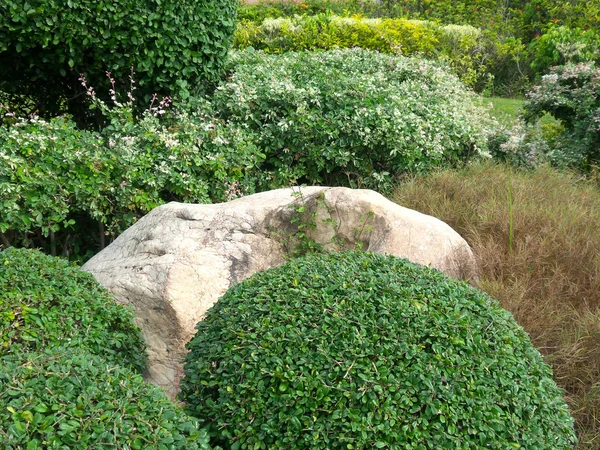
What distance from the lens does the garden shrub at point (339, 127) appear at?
19.6ft

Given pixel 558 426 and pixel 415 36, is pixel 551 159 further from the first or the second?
pixel 415 36

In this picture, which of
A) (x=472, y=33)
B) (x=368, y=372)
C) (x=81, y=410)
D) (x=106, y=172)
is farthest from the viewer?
(x=472, y=33)

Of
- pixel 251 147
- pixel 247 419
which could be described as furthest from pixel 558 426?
pixel 251 147

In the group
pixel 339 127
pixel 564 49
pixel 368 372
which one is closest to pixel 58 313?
pixel 368 372

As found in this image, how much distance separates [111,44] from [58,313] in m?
3.35

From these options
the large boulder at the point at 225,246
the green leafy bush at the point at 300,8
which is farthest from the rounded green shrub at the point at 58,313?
the green leafy bush at the point at 300,8

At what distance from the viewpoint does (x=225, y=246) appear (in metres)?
4.16

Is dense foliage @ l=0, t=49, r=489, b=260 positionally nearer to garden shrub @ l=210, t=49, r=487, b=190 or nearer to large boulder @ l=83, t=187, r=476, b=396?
garden shrub @ l=210, t=49, r=487, b=190

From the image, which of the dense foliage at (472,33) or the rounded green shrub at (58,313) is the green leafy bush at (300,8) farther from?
the rounded green shrub at (58,313)

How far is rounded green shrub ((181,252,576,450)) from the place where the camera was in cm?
244

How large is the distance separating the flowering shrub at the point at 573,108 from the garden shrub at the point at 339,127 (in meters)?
0.88

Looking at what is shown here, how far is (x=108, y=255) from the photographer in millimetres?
4418

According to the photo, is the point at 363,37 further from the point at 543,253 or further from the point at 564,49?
the point at 543,253

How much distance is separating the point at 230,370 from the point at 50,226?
2.92m
